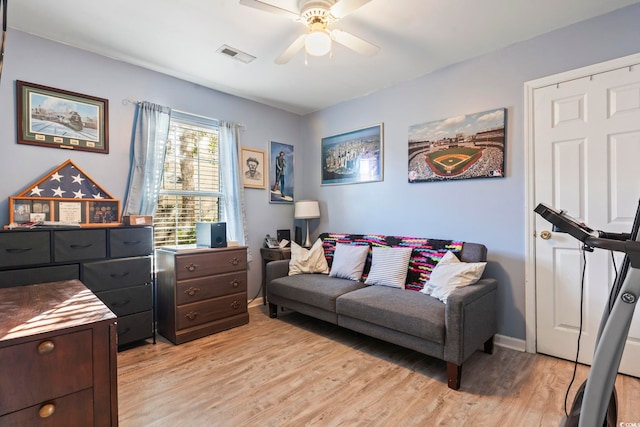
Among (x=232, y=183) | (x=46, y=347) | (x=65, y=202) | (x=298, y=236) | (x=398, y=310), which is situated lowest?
(x=398, y=310)

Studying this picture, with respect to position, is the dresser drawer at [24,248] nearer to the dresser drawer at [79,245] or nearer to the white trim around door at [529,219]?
the dresser drawer at [79,245]

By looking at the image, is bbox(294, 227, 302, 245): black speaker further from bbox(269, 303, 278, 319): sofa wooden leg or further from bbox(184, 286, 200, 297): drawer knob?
bbox(184, 286, 200, 297): drawer knob

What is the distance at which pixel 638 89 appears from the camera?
208 cm

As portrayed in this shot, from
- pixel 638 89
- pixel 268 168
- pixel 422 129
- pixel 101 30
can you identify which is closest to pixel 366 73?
pixel 422 129

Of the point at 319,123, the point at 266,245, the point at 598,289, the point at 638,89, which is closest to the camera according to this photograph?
the point at 638,89

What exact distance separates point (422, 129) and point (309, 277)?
1888mm

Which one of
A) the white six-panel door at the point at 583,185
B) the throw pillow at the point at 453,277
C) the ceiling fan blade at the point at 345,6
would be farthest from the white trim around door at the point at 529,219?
the ceiling fan blade at the point at 345,6

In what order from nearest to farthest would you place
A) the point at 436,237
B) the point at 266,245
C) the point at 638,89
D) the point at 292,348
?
the point at 638,89 → the point at 292,348 → the point at 436,237 → the point at 266,245

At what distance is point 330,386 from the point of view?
2.05m

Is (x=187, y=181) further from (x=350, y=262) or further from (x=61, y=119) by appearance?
(x=350, y=262)

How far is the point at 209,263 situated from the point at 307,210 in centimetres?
147

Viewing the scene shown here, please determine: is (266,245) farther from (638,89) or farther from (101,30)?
(638,89)

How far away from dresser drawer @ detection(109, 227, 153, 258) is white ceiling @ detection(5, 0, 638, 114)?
152 cm

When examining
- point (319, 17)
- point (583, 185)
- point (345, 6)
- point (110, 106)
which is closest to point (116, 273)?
point (110, 106)
